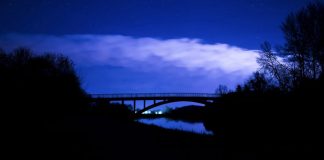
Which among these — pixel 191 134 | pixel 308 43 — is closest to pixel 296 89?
pixel 308 43

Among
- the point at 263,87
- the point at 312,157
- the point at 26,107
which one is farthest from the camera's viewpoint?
the point at 263,87

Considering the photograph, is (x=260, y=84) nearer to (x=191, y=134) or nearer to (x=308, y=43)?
(x=308, y=43)

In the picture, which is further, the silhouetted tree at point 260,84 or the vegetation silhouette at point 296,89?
the silhouetted tree at point 260,84

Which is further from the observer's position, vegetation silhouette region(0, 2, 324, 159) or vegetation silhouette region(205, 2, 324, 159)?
vegetation silhouette region(205, 2, 324, 159)

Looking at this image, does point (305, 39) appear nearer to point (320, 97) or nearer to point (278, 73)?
point (278, 73)

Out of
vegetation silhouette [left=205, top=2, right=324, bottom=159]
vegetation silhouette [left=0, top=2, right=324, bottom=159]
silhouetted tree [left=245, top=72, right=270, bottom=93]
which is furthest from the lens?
silhouetted tree [left=245, top=72, right=270, bottom=93]

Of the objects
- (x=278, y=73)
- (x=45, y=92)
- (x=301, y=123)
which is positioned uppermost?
(x=278, y=73)

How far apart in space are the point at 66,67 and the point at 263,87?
91.9 feet

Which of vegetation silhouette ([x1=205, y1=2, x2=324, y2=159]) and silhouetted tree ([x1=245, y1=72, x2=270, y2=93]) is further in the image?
silhouetted tree ([x1=245, y1=72, x2=270, y2=93])

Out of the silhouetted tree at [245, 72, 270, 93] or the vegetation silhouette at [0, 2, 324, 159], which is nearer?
the vegetation silhouette at [0, 2, 324, 159]

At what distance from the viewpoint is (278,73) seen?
77.0ft

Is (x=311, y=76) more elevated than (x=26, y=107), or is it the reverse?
(x=311, y=76)

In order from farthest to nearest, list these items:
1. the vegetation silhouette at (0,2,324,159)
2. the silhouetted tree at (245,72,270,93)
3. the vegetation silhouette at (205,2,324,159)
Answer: the silhouetted tree at (245,72,270,93), the vegetation silhouette at (205,2,324,159), the vegetation silhouette at (0,2,324,159)

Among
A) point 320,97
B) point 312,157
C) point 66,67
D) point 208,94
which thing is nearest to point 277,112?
point 320,97
